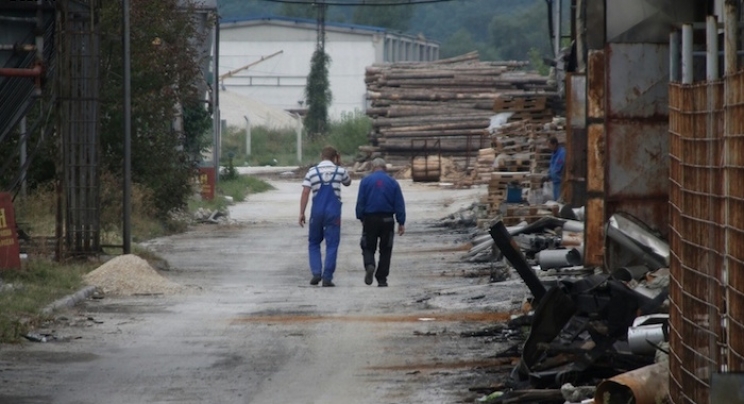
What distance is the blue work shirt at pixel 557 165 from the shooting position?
27.7 meters

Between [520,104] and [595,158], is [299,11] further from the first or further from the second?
[595,158]

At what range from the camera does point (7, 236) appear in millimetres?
17734

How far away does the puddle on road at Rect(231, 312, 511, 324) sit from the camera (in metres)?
15.0

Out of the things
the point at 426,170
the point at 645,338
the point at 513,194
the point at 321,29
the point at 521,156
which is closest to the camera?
the point at 645,338

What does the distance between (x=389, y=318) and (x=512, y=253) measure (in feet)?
10.2

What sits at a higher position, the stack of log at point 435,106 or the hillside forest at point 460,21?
the hillside forest at point 460,21

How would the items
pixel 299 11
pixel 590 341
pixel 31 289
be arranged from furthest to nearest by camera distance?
1. pixel 299 11
2. pixel 31 289
3. pixel 590 341

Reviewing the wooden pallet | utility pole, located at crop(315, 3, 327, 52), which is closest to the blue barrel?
the wooden pallet

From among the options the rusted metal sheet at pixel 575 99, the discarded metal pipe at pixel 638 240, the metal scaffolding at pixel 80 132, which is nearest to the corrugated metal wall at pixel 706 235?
the discarded metal pipe at pixel 638 240

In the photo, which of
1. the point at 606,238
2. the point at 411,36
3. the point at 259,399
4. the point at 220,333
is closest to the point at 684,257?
the point at 259,399

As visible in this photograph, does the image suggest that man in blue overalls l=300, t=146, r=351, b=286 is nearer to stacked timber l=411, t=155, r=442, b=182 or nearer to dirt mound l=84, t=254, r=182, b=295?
dirt mound l=84, t=254, r=182, b=295

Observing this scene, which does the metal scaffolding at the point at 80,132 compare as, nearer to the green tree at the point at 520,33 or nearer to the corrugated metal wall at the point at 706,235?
the corrugated metal wall at the point at 706,235

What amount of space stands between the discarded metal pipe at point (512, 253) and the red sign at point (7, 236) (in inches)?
281

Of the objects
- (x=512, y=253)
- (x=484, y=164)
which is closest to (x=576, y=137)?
(x=512, y=253)
